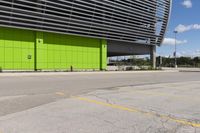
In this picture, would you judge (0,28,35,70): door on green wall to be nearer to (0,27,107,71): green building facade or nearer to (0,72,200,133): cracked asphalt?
(0,27,107,71): green building facade

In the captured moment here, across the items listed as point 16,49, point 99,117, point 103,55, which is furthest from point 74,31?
point 99,117

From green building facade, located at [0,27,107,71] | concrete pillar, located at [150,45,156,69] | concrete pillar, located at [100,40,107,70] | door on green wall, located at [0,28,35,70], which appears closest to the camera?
door on green wall, located at [0,28,35,70]

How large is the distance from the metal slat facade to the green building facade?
1.25 m

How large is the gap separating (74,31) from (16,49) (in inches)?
344

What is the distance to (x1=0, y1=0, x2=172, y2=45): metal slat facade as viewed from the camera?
118 feet

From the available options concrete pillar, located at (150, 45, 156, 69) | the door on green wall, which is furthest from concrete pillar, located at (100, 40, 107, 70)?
concrete pillar, located at (150, 45, 156, 69)

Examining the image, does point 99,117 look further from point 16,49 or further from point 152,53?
point 152,53

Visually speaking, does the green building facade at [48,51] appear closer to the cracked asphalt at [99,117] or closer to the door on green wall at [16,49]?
the door on green wall at [16,49]

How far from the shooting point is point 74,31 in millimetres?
42062

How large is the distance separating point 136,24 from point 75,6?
13.4m

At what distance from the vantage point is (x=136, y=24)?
5147 centimetres

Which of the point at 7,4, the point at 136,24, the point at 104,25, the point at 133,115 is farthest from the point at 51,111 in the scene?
the point at 136,24

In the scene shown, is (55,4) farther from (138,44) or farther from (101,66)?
(138,44)

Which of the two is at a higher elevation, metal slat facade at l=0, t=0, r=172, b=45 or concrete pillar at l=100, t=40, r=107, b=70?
metal slat facade at l=0, t=0, r=172, b=45
